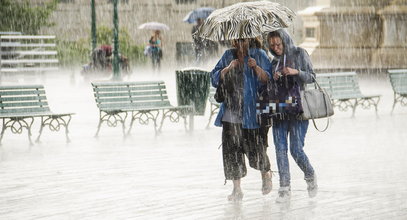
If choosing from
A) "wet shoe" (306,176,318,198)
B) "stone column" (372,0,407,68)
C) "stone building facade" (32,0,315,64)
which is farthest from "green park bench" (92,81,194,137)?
"stone building facade" (32,0,315,64)

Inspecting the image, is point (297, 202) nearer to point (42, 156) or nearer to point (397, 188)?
point (397, 188)

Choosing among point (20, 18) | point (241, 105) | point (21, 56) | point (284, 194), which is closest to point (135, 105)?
point (241, 105)

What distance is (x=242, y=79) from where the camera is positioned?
30.1 feet

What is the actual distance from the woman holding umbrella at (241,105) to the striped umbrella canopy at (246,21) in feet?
0.45

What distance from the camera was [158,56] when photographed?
33.2 m

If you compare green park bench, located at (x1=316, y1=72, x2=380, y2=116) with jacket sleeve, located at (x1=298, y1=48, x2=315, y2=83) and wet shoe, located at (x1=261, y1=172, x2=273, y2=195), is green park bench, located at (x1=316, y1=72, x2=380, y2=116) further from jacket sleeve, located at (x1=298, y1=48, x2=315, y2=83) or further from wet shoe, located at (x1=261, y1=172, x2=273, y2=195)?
jacket sleeve, located at (x1=298, y1=48, x2=315, y2=83)

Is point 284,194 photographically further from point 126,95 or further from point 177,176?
point 126,95

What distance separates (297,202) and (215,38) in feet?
5.54

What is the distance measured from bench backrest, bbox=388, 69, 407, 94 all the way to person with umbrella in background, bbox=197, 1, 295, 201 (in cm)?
994

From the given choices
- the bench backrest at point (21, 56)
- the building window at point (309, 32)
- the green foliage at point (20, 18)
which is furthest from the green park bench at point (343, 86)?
the green foliage at point (20, 18)

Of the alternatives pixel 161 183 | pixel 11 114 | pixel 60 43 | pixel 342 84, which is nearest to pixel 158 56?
pixel 60 43

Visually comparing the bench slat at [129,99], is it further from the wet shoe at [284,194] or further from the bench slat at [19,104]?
the wet shoe at [284,194]

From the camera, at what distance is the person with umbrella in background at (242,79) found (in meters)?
9.04

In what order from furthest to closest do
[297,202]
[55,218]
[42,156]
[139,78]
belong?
[139,78] → [42,156] → [297,202] → [55,218]
